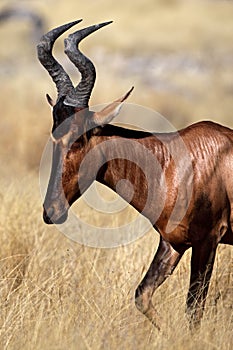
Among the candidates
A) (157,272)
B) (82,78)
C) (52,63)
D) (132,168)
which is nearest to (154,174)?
(132,168)

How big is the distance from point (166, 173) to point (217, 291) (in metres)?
1.22

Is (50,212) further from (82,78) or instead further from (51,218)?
(82,78)

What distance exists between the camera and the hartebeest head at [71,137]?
5539mm

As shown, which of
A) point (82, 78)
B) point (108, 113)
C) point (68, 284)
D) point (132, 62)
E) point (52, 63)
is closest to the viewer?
point (108, 113)

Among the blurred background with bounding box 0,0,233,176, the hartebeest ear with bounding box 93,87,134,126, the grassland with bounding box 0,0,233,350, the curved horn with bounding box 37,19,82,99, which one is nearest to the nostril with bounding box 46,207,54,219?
the grassland with bounding box 0,0,233,350

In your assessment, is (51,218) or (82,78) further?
(82,78)

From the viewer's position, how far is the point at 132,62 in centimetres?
3600

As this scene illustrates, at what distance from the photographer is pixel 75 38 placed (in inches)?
232

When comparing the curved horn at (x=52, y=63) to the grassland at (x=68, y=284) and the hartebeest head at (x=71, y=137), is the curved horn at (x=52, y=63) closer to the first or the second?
the hartebeest head at (x=71, y=137)

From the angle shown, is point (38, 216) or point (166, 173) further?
point (38, 216)

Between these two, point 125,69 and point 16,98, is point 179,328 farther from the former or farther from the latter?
point 125,69

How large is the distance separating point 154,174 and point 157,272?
0.75 m

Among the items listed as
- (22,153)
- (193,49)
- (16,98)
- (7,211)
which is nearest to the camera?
(7,211)

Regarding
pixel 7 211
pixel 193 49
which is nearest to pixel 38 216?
pixel 7 211
